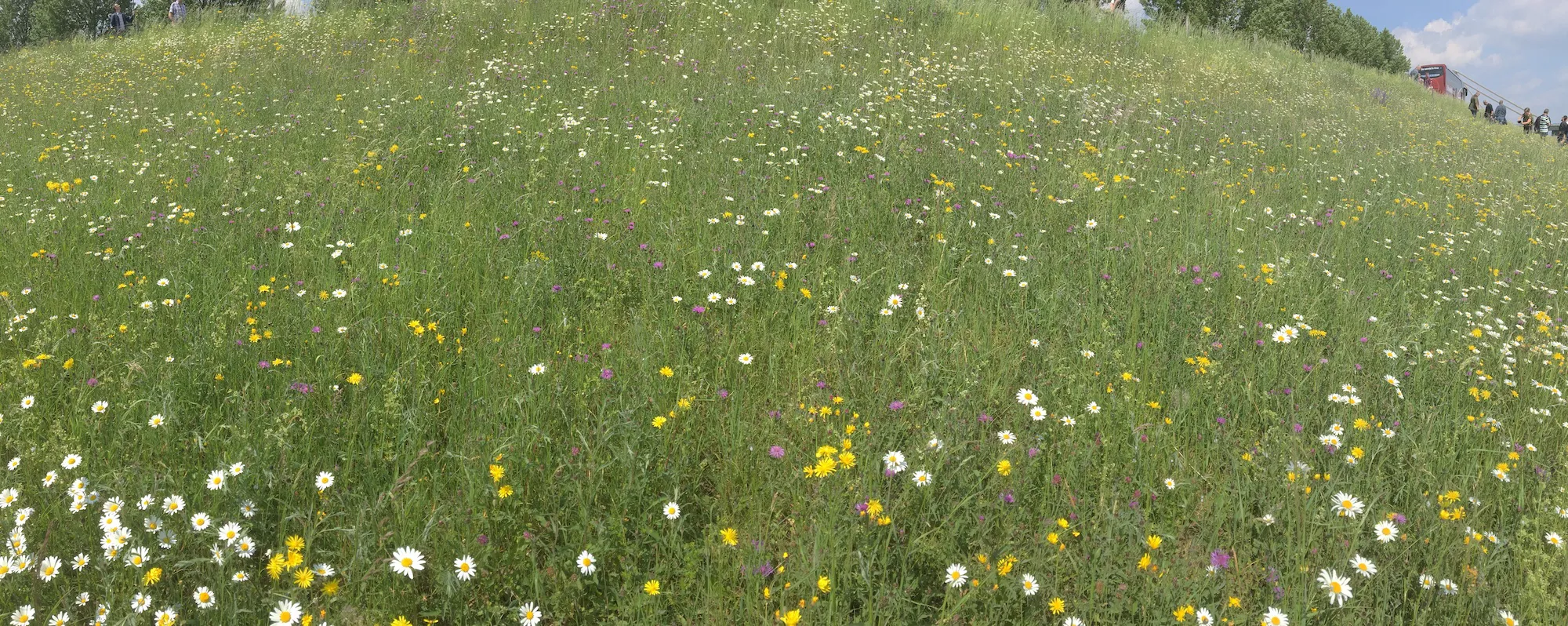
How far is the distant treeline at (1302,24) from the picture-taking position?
94.5ft

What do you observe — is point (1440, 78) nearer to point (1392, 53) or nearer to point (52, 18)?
point (1392, 53)

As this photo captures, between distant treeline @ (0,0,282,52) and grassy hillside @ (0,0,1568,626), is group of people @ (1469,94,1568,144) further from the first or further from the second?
distant treeline @ (0,0,282,52)

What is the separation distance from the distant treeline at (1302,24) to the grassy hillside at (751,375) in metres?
17.3

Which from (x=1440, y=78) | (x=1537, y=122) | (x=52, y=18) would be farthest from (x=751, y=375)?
(x=52, y=18)

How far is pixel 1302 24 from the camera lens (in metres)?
36.1

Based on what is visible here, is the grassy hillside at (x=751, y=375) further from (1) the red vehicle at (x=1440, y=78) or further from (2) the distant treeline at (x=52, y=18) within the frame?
(2) the distant treeline at (x=52, y=18)

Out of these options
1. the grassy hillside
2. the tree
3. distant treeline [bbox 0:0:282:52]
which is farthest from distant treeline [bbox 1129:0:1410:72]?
distant treeline [bbox 0:0:282:52]

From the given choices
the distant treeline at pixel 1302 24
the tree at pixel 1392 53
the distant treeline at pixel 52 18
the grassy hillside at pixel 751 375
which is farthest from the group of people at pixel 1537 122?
the distant treeline at pixel 52 18

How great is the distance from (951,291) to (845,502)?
67.6 inches

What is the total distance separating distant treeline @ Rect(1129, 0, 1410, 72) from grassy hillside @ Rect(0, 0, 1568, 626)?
17.3m

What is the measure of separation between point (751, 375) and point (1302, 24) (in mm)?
45163

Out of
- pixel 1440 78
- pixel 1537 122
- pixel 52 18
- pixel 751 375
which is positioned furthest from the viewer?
pixel 52 18

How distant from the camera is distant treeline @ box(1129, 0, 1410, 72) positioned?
28812 millimetres

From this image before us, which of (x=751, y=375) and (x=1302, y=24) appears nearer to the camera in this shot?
Result: (x=751, y=375)
